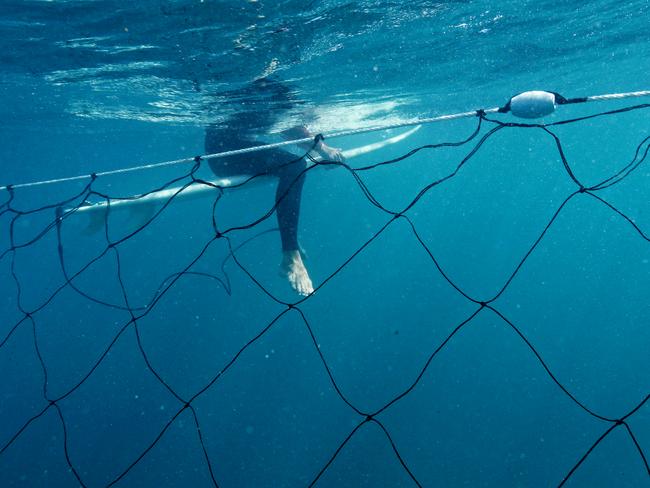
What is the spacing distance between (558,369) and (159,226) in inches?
1180

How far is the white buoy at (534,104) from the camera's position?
2.85 metres

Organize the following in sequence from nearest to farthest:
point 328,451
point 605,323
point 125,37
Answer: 1. point 125,37
2. point 328,451
3. point 605,323

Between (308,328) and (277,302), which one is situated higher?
(308,328)

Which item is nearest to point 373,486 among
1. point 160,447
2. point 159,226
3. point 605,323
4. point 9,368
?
point 160,447

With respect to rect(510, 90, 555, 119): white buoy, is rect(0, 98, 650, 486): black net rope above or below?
below

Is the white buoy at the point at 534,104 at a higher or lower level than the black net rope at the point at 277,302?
higher

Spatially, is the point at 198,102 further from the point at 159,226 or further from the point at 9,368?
the point at 159,226

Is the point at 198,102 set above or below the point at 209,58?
below

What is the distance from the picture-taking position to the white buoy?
285 cm

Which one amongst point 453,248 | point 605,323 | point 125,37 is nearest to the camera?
point 125,37

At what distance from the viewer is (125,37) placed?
6.34 meters

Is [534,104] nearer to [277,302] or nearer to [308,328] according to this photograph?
[308,328]

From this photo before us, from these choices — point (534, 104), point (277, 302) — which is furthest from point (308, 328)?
point (277, 302)

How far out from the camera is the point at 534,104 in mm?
2879
